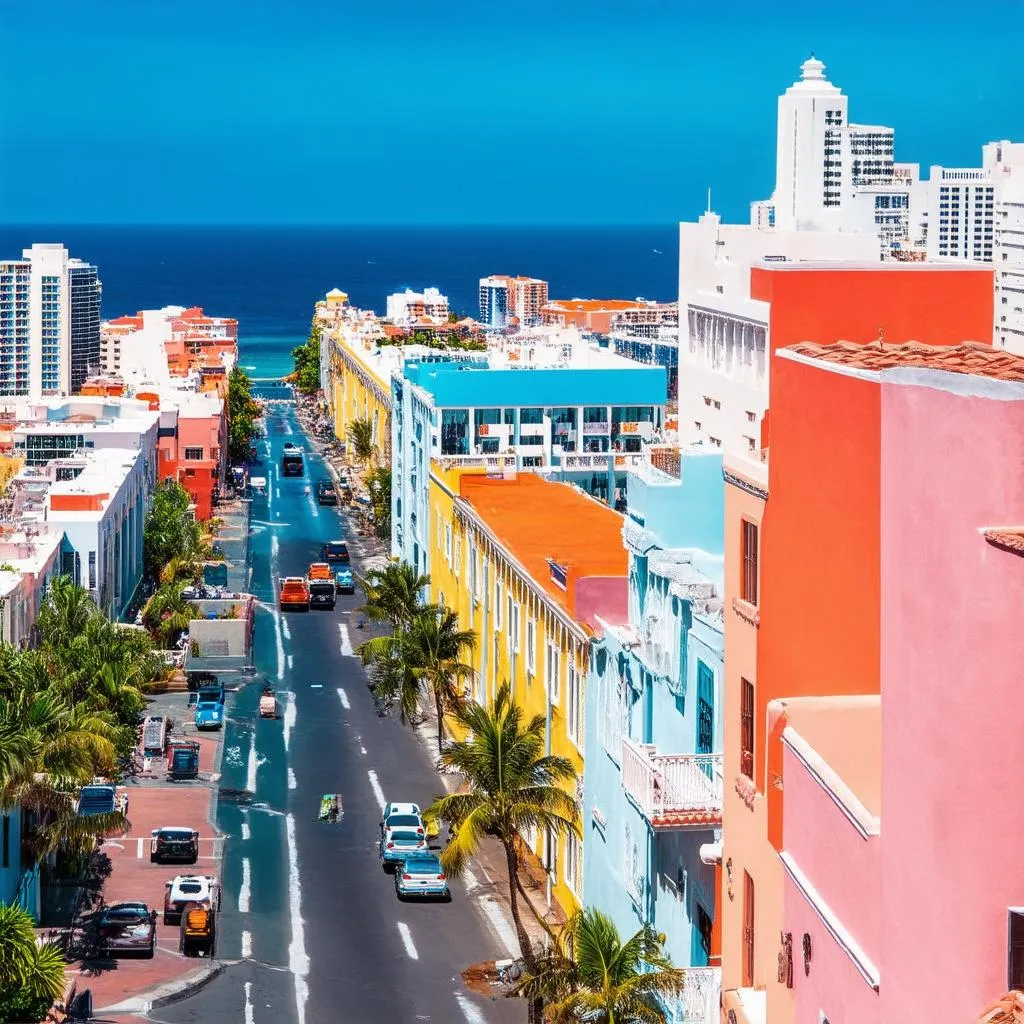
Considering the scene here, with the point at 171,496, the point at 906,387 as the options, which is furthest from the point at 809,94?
the point at 906,387

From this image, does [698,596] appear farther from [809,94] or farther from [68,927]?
[809,94]

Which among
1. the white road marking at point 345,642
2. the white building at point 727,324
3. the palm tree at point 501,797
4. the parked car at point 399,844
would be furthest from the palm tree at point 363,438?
the palm tree at point 501,797

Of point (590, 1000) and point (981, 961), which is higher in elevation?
point (981, 961)

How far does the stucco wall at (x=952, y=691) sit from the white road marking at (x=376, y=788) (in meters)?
44.0

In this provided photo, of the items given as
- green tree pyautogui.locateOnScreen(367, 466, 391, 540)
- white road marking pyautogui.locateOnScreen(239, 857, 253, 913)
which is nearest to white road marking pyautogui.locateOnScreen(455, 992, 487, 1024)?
white road marking pyautogui.locateOnScreen(239, 857, 253, 913)

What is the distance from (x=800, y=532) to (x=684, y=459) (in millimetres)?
13134

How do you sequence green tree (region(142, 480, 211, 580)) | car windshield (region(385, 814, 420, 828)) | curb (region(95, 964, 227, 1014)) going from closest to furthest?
curb (region(95, 964, 227, 1014)), car windshield (region(385, 814, 420, 828)), green tree (region(142, 480, 211, 580))

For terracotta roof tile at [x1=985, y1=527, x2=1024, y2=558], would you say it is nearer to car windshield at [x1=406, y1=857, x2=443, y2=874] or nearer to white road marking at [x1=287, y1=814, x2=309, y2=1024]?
white road marking at [x1=287, y1=814, x2=309, y2=1024]

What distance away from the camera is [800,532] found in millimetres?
18891

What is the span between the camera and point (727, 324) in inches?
2594

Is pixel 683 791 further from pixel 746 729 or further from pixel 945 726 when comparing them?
pixel 945 726

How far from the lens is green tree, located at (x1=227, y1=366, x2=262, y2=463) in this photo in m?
135

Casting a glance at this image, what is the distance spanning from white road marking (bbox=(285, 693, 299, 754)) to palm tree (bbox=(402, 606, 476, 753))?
197 inches

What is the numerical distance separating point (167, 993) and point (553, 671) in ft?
40.4
